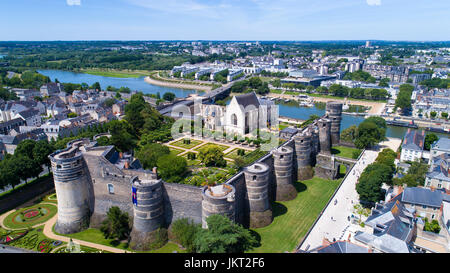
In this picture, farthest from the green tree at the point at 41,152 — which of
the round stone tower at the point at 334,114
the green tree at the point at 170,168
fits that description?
the round stone tower at the point at 334,114

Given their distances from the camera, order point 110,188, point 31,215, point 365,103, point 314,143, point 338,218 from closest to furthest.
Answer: point 110,188, point 338,218, point 31,215, point 314,143, point 365,103

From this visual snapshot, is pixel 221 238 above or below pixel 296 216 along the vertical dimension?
above

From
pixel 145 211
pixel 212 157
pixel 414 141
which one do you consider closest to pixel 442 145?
pixel 414 141

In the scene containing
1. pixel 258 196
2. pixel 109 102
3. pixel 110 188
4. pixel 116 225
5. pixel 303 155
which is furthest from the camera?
pixel 109 102

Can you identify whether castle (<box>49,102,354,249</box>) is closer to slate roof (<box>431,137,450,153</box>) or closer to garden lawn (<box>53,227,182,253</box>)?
garden lawn (<box>53,227,182,253</box>)

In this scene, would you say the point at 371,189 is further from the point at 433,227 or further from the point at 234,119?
the point at 234,119

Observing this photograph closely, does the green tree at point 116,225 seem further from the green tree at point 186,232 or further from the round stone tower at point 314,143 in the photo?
the round stone tower at point 314,143
